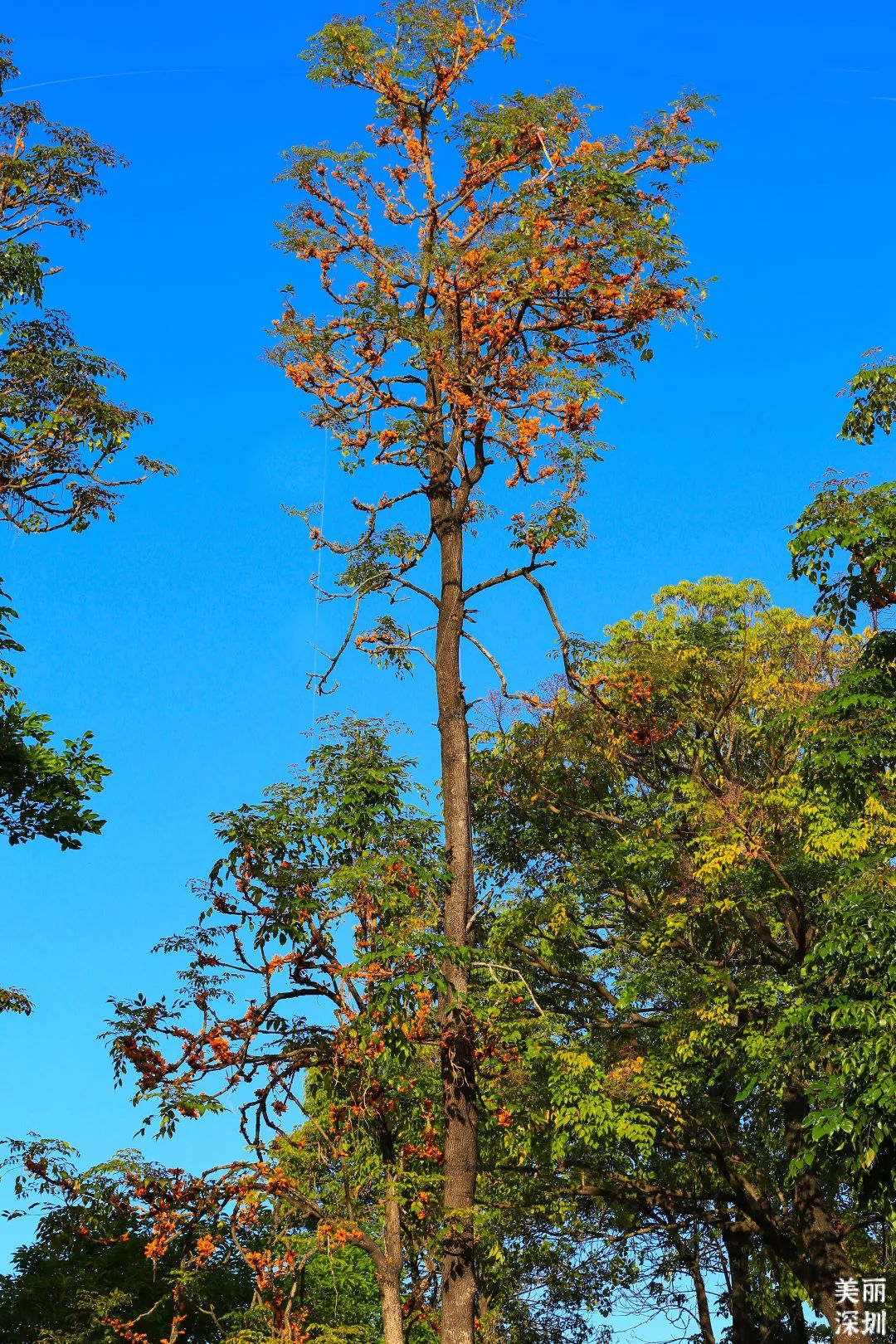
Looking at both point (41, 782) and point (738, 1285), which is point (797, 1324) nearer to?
point (738, 1285)

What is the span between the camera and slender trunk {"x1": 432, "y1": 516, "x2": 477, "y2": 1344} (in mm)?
10906

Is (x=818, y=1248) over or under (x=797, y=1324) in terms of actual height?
over

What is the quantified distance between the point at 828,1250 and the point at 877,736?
31.2 feet

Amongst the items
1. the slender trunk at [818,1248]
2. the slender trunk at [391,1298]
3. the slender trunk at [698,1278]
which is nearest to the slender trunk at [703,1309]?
the slender trunk at [698,1278]

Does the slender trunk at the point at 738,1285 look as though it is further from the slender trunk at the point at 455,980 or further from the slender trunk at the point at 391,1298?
the slender trunk at the point at 455,980

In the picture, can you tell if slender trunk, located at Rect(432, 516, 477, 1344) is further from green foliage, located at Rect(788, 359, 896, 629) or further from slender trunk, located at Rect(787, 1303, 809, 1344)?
slender trunk, located at Rect(787, 1303, 809, 1344)

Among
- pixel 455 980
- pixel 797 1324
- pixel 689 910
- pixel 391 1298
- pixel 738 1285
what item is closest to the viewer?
pixel 455 980

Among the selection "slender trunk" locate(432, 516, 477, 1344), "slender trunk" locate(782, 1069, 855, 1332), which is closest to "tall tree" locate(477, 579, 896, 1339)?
"slender trunk" locate(782, 1069, 855, 1332)

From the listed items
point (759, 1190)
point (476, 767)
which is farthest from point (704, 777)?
point (759, 1190)

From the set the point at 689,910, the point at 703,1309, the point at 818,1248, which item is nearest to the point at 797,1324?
the point at 703,1309

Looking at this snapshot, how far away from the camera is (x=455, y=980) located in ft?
38.2

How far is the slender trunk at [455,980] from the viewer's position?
35.8ft

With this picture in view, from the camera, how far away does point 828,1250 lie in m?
20.1

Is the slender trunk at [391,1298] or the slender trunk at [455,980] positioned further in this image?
the slender trunk at [391,1298]
